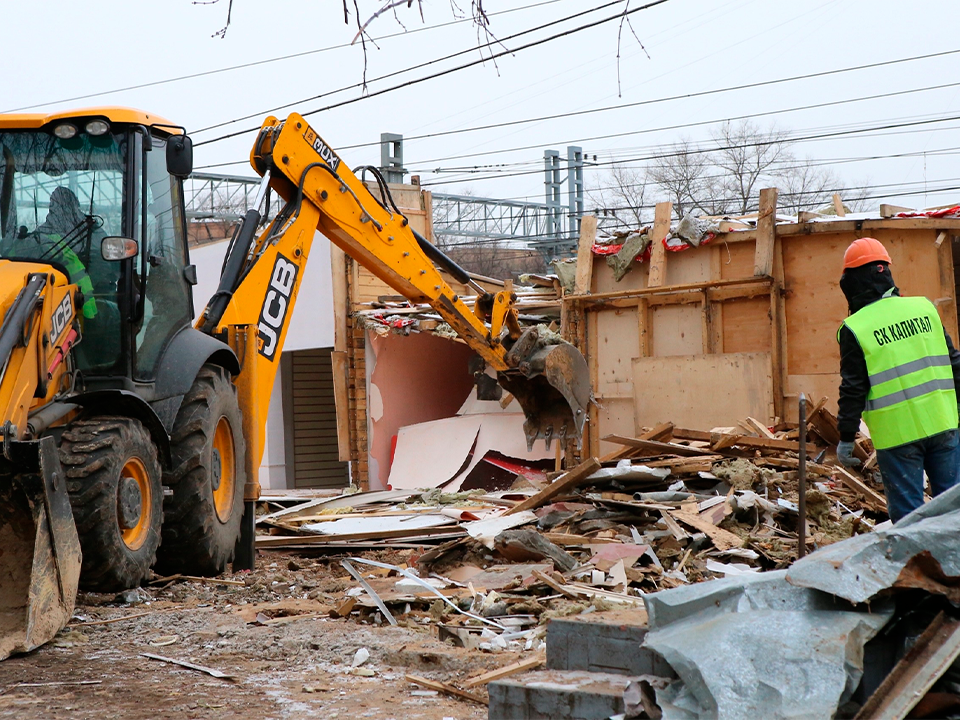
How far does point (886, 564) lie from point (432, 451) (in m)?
13.1

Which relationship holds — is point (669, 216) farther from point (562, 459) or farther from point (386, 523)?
point (386, 523)

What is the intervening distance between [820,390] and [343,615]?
8085mm

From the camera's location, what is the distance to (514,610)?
595 centimetres

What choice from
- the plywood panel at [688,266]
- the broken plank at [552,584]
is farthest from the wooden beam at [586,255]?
the broken plank at [552,584]

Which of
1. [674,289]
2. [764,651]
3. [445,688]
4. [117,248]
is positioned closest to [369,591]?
[445,688]

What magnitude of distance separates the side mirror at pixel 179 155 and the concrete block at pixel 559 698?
408cm

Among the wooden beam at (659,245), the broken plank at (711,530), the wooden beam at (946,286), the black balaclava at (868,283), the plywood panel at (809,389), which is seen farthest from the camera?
the wooden beam at (659,245)

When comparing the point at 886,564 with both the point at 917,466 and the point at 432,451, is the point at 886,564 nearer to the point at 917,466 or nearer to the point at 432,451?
the point at 917,466

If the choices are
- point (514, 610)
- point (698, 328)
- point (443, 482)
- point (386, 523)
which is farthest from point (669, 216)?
point (514, 610)

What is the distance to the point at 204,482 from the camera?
650 centimetres

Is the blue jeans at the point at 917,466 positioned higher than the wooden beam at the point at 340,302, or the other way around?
the wooden beam at the point at 340,302

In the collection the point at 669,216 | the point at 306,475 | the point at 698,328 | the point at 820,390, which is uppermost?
the point at 669,216

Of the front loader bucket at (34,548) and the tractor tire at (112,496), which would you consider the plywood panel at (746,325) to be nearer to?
the tractor tire at (112,496)

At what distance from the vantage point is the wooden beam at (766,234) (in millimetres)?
12562
